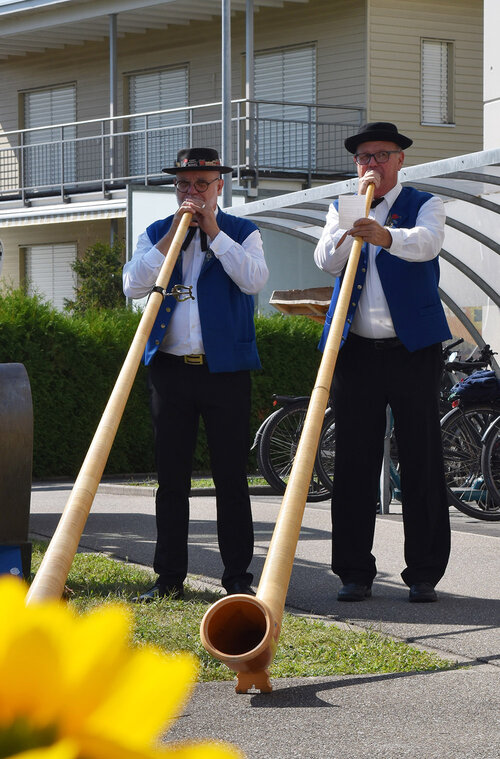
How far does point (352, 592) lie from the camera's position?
551 centimetres

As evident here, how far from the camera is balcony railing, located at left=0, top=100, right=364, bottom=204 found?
2312 centimetres

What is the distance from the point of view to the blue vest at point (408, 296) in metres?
5.29

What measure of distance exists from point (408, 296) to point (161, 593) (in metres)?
1.69

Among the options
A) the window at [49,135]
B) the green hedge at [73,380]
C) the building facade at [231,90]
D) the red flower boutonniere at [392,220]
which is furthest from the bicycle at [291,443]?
the window at [49,135]

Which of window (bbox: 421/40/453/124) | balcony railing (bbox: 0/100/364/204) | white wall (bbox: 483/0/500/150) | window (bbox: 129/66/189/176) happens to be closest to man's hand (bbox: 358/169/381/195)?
white wall (bbox: 483/0/500/150)

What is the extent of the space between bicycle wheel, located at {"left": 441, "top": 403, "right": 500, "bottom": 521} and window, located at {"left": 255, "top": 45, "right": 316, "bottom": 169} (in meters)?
15.1

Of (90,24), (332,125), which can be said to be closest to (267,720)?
(332,125)

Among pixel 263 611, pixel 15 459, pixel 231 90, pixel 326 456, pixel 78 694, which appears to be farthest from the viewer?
pixel 231 90

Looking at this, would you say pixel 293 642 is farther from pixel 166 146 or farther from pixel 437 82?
pixel 166 146

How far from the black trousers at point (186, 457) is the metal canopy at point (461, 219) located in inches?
108

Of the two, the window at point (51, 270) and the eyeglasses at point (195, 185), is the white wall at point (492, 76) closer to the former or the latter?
the eyeglasses at point (195, 185)

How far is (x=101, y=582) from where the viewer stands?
18.9 feet

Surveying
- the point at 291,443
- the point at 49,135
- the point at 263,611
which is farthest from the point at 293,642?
the point at 49,135

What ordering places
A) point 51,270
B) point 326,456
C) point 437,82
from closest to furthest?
point 326,456 → point 437,82 → point 51,270
